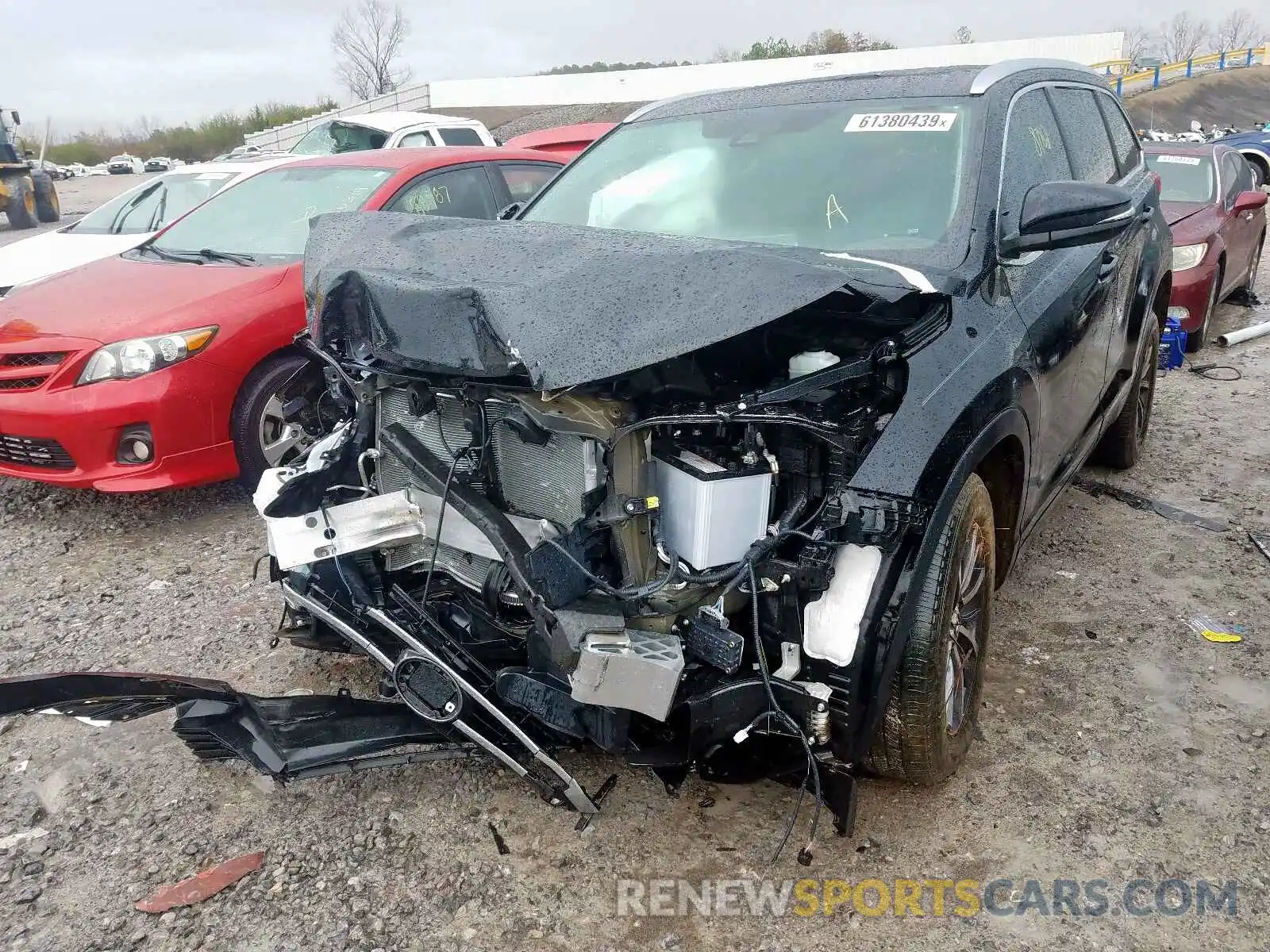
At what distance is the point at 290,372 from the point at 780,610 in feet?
10.4

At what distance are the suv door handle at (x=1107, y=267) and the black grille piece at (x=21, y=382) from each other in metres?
4.36

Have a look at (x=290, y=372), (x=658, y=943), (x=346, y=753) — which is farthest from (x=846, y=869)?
(x=290, y=372)

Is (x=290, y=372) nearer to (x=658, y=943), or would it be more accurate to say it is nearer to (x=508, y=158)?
(x=508, y=158)

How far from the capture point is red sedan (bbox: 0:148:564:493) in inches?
158

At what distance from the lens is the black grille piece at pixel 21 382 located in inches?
161

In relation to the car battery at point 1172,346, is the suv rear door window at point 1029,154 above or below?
above

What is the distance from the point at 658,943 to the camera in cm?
213

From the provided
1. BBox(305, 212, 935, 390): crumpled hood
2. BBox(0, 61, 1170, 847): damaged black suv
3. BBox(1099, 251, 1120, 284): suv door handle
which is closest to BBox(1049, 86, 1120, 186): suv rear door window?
BBox(1099, 251, 1120, 284): suv door handle

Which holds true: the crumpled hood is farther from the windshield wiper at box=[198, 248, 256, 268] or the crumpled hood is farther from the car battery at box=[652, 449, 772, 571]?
the windshield wiper at box=[198, 248, 256, 268]

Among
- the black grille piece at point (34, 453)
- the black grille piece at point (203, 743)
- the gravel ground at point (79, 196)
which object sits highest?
the black grille piece at point (34, 453)

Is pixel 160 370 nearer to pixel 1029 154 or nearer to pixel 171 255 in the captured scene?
pixel 171 255

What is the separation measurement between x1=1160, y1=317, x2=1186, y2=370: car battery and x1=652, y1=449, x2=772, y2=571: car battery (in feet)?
18.2

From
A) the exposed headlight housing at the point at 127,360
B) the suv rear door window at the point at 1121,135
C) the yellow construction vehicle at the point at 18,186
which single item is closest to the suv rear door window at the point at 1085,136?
Answer: the suv rear door window at the point at 1121,135

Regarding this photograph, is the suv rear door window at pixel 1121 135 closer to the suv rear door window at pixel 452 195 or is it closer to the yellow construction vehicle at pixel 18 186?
the suv rear door window at pixel 452 195
